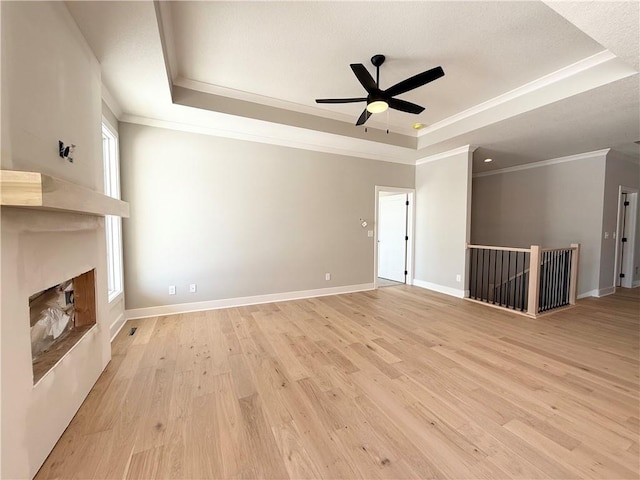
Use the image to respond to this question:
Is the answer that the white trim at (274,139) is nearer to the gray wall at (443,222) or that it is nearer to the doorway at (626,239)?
the gray wall at (443,222)

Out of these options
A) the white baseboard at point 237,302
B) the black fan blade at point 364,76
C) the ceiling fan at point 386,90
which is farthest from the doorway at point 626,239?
the black fan blade at point 364,76

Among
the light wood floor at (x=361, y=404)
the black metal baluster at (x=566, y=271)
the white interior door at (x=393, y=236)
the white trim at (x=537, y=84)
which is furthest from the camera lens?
the white interior door at (x=393, y=236)

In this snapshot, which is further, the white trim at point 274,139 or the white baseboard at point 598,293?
the white baseboard at point 598,293

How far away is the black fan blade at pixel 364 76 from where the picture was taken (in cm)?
220

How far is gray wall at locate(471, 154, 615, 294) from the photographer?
4832mm

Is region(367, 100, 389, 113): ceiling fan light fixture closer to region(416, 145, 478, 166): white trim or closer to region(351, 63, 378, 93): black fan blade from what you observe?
region(351, 63, 378, 93): black fan blade

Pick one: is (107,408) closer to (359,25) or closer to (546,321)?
(359,25)

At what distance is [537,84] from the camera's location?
2.98m

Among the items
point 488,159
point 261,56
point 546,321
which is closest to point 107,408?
point 261,56

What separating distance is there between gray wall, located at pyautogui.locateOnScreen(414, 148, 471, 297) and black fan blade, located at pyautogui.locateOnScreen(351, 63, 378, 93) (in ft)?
9.59

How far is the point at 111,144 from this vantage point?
322 centimetres

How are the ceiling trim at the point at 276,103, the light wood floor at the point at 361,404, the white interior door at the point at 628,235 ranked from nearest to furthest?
1. the light wood floor at the point at 361,404
2. the ceiling trim at the point at 276,103
3. the white interior door at the point at 628,235

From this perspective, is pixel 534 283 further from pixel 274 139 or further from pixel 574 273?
pixel 274 139

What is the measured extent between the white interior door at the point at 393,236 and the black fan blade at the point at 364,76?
11.6 feet
